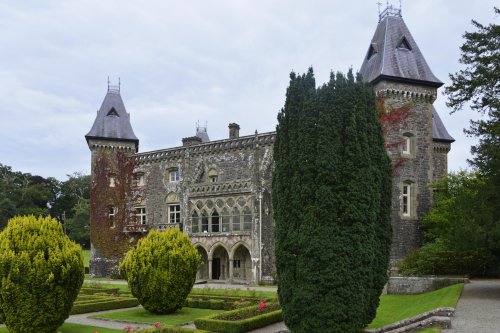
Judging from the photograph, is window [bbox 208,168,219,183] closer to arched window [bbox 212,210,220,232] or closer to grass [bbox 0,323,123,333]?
arched window [bbox 212,210,220,232]

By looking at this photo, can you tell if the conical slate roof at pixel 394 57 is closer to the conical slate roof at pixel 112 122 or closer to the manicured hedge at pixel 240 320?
the manicured hedge at pixel 240 320

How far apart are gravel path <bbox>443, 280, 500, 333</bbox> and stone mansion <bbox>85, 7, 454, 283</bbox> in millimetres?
7439

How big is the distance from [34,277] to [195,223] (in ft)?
68.6

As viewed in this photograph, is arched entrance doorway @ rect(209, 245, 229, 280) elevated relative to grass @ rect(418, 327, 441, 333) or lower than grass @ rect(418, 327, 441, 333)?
lower

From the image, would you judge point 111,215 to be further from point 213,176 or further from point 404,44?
point 404,44

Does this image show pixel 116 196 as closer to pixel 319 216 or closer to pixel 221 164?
pixel 221 164

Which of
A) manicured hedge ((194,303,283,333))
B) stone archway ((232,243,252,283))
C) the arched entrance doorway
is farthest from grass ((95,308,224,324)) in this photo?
the arched entrance doorway

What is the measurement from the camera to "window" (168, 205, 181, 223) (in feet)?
119

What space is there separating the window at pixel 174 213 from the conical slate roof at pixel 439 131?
18184 mm

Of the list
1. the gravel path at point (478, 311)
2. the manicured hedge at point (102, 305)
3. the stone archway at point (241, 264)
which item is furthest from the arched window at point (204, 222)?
the gravel path at point (478, 311)

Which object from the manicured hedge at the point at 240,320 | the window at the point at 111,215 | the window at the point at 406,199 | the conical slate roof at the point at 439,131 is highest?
the conical slate roof at the point at 439,131

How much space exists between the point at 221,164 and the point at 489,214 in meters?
20.5

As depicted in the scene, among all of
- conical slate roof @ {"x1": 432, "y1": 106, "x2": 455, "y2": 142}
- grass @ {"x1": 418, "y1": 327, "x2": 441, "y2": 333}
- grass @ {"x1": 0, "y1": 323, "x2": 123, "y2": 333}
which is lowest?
grass @ {"x1": 0, "y1": 323, "x2": 123, "y2": 333}

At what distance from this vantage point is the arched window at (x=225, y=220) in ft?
108
